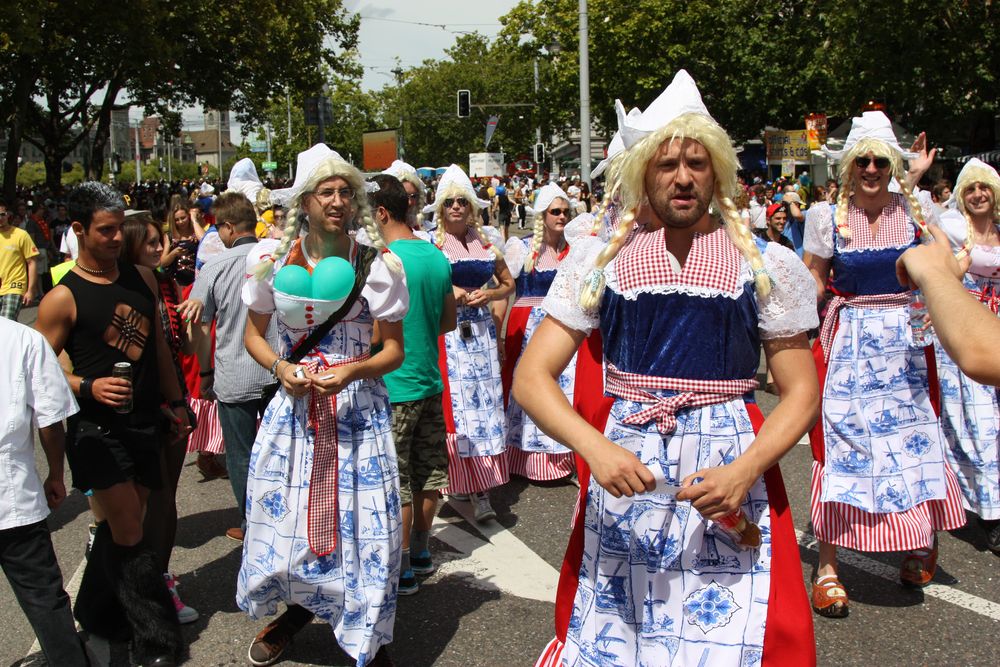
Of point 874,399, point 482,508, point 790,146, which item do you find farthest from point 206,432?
point 790,146

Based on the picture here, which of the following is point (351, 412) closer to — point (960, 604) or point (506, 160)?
point (960, 604)

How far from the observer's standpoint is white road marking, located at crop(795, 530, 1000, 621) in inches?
186

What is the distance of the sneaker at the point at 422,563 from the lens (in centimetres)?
526

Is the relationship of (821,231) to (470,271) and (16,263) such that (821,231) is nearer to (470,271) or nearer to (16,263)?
(470,271)

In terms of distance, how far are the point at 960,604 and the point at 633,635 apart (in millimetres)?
2698

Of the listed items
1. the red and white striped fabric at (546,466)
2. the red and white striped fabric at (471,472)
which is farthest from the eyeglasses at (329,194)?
the red and white striped fabric at (546,466)

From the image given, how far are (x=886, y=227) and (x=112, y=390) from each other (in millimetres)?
3505

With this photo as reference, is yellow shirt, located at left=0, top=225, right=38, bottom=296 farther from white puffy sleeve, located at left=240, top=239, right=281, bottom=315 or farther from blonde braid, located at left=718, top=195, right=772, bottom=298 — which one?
blonde braid, located at left=718, top=195, right=772, bottom=298

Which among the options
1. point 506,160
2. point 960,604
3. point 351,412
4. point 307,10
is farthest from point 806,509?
point 506,160

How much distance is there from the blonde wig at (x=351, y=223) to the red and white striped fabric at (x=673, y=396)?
1.58 meters

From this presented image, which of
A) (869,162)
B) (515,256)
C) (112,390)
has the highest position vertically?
(869,162)

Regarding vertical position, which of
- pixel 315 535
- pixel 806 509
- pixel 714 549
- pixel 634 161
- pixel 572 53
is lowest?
pixel 806 509

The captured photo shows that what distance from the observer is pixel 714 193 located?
2.85 m

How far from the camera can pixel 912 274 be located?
8.16 ft
